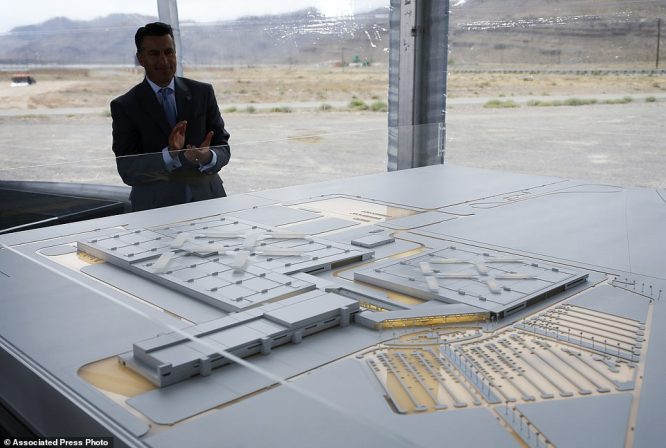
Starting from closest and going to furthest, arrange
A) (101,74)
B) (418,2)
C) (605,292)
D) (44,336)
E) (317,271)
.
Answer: (44,336)
(605,292)
(317,271)
(418,2)
(101,74)

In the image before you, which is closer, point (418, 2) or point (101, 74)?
point (418, 2)

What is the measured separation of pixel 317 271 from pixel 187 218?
0.70 metres

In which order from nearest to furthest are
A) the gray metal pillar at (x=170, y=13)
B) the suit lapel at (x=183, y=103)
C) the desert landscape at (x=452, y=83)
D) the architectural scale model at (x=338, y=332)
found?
the architectural scale model at (x=338, y=332) < the suit lapel at (x=183, y=103) < the gray metal pillar at (x=170, y=13) < the desert landscape at (x=452, y=83)

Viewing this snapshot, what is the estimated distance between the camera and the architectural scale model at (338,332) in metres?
0.90

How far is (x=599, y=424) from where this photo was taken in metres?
0.88

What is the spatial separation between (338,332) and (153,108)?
1.78m

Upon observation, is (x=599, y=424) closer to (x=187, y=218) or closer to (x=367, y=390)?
(x=367, y=390)

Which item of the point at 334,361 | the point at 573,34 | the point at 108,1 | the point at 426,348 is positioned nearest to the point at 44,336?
the point at 334,361

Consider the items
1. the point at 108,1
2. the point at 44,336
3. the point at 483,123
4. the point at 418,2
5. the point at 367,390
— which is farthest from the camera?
the point at 108,1

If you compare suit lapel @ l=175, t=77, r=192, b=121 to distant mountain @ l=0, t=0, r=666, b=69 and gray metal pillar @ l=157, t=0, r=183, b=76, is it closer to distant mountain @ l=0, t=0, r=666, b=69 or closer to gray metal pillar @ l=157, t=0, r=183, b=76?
gray metal pillar @ l=157, t=0, r=183, b=76

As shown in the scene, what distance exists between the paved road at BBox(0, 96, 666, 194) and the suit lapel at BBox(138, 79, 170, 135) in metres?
0.30

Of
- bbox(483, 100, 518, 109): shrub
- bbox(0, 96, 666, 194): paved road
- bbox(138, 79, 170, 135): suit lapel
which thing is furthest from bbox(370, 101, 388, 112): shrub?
bbox(138, 79, 170, 135): suit lapel

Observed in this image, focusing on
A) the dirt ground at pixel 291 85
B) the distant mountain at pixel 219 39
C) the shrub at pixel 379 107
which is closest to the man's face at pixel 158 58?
the distant mountain at pixel 219 39

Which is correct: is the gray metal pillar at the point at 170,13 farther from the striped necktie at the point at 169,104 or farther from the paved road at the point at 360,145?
the striped necktie at the point at 169,104
